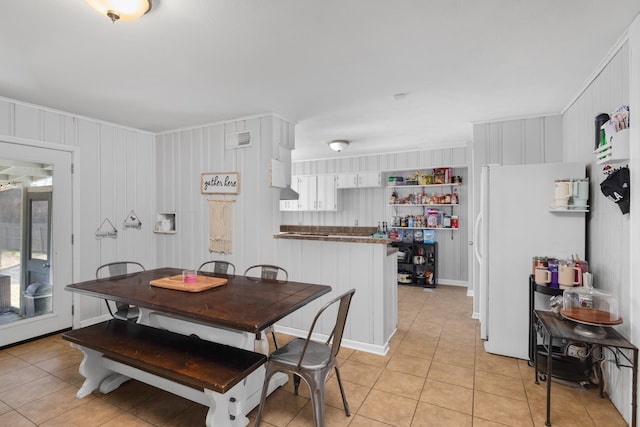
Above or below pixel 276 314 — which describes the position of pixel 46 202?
above

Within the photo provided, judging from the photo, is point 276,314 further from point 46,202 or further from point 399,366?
point 46,202

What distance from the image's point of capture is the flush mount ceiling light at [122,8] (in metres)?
1.70

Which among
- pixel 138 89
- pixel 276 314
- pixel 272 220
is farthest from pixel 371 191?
pixel 276 314

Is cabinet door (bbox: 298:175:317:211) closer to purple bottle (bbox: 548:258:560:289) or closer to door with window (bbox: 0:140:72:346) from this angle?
door with window (bbox: 0:140:72:346)

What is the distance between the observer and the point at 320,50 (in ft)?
7.72

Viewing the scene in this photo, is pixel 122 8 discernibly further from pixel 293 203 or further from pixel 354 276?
pixel 293 203

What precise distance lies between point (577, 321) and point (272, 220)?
9.57ft

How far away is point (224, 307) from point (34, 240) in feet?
9.74

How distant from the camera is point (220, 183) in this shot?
13.5ft

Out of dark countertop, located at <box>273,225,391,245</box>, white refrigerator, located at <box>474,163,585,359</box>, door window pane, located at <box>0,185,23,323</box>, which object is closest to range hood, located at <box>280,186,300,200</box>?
dark countertop, located at <box>273,225,391,245</box>

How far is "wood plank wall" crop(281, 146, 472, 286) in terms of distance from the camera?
5.94m

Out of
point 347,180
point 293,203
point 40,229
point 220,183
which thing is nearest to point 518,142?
point 347,180

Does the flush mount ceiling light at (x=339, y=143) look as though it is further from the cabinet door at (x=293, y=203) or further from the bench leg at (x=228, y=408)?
the bench leg at (x=228, y=408)

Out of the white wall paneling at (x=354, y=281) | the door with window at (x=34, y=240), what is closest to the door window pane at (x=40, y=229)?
the door with window at (x=34, y=240)
